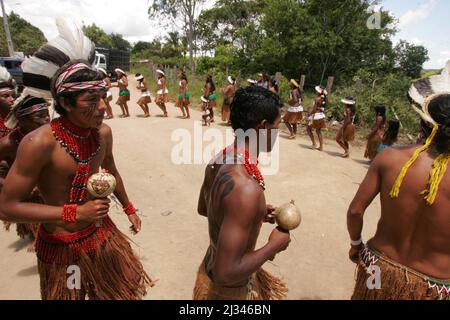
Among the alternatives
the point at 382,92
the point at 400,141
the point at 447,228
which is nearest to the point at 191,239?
the point at 447,228

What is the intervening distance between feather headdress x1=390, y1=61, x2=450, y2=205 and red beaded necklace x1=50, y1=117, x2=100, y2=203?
6.21 ft

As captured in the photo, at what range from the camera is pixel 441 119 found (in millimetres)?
1761

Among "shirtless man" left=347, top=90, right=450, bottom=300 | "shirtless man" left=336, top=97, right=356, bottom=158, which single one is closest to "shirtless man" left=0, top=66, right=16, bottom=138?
"shirtless man" left=347, top=90, right=450, bottom=300

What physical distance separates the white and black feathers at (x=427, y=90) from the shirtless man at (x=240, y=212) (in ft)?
2.82

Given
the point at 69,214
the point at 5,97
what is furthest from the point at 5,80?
the point at 69,214

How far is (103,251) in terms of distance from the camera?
87.9 inches

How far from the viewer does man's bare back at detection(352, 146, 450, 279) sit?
1790 millimetres

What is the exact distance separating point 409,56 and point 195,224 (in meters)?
24.2

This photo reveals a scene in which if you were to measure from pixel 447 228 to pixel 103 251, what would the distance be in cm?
217

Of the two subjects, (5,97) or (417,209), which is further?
(5,97)

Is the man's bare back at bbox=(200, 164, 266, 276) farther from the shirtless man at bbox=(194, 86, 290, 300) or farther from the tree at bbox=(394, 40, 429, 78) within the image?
the tree at bbox=(394, 40, 429, 78)

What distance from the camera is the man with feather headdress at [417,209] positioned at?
177 centimetres

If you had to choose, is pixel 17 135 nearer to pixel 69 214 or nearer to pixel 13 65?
pixel 69 214
